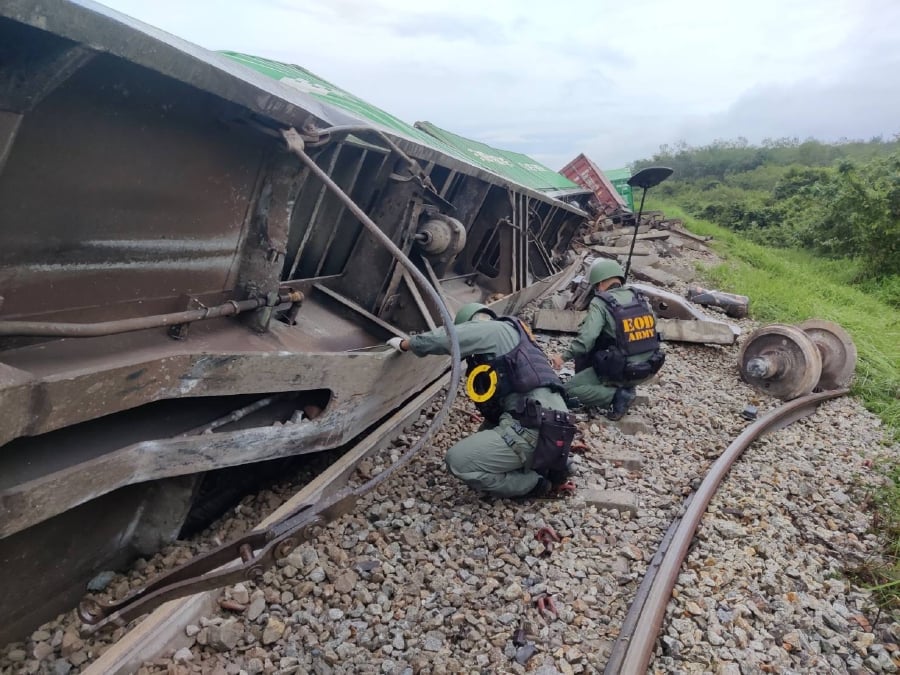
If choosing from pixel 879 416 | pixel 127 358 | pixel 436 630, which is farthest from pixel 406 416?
pixel 879 416

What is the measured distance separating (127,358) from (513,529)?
6.96ft

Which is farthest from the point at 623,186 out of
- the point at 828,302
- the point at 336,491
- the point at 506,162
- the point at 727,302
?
the point at 336,491

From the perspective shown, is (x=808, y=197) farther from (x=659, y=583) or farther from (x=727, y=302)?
(x=659, y=583)

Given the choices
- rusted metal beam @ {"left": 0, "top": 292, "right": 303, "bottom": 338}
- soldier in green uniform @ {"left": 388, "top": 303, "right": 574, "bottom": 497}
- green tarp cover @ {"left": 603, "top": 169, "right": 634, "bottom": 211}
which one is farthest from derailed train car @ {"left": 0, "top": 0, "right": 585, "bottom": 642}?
green tarp cover @ {"left": 603, "top": 169, "right": 634, "bottom": 211}

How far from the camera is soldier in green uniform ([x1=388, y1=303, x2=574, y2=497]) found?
11.3ft

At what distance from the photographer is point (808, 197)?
21906 mm

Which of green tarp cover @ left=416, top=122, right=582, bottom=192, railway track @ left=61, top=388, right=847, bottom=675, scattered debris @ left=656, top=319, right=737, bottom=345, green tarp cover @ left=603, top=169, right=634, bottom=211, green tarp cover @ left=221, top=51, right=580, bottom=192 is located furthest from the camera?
green tarp cover @ left=603, top=169, right=634, bottom=211

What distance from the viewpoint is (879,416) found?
19.5 feet

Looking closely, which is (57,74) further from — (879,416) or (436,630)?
(879,416)

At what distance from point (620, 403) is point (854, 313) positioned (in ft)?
25.8

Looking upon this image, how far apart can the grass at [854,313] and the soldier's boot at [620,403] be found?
1.76m

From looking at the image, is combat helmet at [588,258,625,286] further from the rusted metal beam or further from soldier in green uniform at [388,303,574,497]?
the rusted metal beam

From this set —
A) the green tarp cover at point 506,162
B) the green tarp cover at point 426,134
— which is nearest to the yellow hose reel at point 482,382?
the green tarp cover at point 426,134

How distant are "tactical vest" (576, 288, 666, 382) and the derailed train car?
79.4 inches
